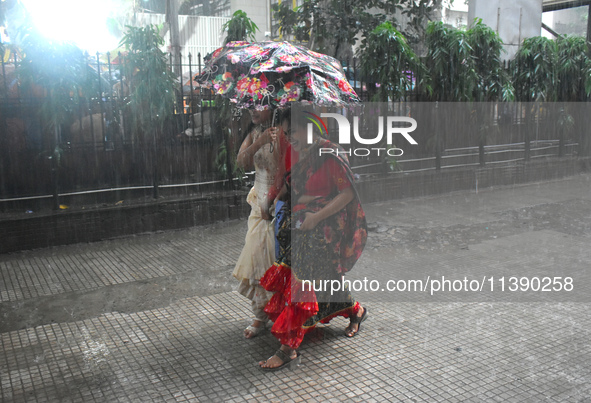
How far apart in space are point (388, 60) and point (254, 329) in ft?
23.4

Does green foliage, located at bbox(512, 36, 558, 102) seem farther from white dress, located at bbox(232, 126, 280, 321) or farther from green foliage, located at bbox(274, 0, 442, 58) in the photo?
white dress, located at bbox(232, 126, 280, 321)

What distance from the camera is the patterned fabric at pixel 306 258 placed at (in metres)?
3.85

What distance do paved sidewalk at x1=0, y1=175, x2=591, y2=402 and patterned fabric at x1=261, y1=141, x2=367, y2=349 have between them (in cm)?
33

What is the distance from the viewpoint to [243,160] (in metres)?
4.42

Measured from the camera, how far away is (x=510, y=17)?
15.8 m

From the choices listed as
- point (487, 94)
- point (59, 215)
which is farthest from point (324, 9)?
point (59, 215)

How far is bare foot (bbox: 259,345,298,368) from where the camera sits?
12.5 feet

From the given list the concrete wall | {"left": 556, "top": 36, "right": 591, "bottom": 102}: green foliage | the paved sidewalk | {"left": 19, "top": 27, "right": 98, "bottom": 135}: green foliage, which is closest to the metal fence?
{"left": 19, "top": 27, "right": 98, "bottom": 135}: green foliage

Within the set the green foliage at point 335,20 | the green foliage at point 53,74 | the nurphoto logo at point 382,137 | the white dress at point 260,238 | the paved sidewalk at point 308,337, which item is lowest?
the paved sidewalk at point 308,337

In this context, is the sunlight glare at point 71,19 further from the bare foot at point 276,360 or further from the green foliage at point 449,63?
the green foliage at point 449,63

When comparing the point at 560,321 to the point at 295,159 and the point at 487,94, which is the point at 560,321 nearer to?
the point at 295,159

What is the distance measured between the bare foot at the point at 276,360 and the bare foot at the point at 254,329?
49 cm

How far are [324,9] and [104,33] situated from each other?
29.1 feet

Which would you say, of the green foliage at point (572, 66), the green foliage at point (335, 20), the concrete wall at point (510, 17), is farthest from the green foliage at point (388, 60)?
the concrete wall at point (510, 17)
